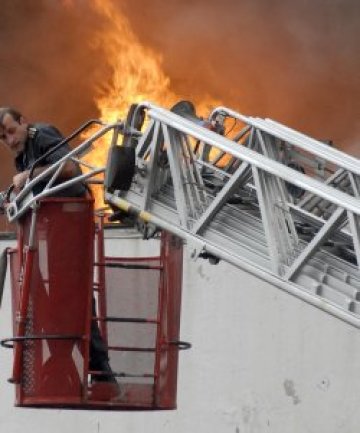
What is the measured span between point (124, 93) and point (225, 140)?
676 centimetres

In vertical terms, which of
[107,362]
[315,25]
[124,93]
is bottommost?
[107,362]

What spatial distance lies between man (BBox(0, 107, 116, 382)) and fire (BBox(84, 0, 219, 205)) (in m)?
4.76

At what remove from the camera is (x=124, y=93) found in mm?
14852

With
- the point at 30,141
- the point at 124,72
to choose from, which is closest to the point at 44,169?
the point at 30,141

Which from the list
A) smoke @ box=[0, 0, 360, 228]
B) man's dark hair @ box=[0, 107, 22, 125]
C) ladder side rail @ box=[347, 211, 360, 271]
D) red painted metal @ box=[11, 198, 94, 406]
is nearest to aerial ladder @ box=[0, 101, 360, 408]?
ladder side rail @ box=[347, 211, 360, 271]

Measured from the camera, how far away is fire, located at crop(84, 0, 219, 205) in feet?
47.7

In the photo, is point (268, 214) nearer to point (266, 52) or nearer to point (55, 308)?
point (55, 308)

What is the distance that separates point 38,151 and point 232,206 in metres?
1.26

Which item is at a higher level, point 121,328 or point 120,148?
point 120,148

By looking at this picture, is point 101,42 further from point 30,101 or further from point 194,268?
point 194,268

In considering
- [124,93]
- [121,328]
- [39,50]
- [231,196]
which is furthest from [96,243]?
[39,50]

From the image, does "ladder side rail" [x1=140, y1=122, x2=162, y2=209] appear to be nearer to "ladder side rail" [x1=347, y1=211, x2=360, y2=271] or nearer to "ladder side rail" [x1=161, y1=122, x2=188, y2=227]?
"ladder side rail" [x1=161, y1=122, x2=188, y2=227]

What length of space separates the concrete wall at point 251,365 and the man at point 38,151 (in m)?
4.30

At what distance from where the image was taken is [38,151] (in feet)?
29.7
